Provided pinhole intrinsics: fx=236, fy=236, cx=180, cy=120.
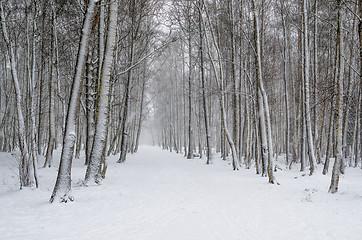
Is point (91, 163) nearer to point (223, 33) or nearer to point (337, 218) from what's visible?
point (337, 218)

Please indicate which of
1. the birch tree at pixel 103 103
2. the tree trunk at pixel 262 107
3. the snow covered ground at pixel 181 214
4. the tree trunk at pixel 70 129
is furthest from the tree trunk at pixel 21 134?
the tree trunk at pixel 262 107

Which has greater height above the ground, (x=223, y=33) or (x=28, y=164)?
(x=223, y=33)

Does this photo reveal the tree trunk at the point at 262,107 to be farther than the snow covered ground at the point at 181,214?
Yes

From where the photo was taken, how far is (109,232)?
3566 millimetres

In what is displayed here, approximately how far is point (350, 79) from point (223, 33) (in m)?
8.35

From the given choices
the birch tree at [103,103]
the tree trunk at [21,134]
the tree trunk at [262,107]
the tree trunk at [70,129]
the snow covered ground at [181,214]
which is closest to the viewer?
the snow covered ground at [181,214]

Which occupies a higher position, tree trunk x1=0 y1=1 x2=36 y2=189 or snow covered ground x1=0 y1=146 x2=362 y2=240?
tree trunk x1=0 y1=1 x2=36 y2=189

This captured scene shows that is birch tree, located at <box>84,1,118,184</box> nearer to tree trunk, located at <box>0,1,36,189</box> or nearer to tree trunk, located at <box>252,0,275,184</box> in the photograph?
tree trunk, located at <box>0,1,36,189</box>

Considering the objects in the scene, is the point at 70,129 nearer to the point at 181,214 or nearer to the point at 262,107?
the point at 181,214

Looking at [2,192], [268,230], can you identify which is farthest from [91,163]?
[268,230]

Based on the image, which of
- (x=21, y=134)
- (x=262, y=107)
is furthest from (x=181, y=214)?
(x=262, y=107)

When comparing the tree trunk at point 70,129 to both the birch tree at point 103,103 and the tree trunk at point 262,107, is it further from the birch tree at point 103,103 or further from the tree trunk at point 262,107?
the tree trunk at point 262,107

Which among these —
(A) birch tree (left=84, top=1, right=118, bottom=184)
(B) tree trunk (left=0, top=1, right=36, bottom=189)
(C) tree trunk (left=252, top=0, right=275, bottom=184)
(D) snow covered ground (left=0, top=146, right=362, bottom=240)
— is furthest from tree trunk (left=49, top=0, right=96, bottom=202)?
(C) tree trunk (left=252, top=0, right=275, bottom=184)

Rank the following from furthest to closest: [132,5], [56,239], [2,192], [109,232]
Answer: [132,5] → [2,192] → [109,232] → [56,239]
